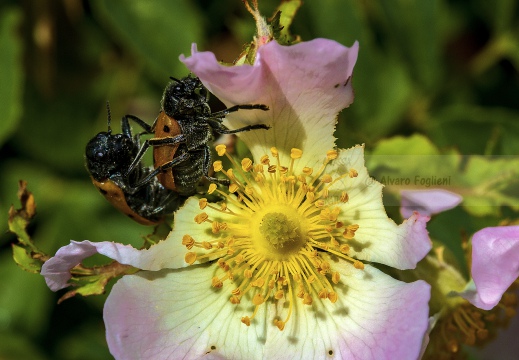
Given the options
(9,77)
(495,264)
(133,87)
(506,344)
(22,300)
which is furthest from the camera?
(133,87)

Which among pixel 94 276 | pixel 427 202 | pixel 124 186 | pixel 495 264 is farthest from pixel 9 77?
pixel 495 264

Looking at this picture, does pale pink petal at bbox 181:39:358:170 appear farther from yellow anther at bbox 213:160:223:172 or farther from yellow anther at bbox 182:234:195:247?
yellow anther at bbox 182:234:195:247

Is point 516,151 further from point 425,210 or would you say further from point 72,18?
point 72,18

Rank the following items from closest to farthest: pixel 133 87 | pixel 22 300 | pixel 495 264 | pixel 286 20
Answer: pixel 495 264 < pixel 286 20 < pixel 22 300 < pixel 133 87

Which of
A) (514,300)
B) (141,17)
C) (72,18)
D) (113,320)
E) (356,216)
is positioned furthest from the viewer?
(72,18)

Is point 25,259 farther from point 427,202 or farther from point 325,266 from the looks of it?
point 427,202

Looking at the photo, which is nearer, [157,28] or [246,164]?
[246,164]

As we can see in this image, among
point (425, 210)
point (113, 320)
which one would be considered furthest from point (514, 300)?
point (113, 320)

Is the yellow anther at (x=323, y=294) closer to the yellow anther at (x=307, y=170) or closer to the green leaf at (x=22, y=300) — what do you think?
the yellow anther at (x=307, y=170)

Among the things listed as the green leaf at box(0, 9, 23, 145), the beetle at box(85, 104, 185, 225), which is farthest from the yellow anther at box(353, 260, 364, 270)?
the green leaf at box(0, 9, 23, 145)
